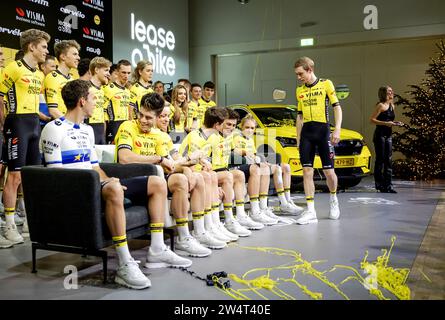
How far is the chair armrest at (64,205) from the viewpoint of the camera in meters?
2.82

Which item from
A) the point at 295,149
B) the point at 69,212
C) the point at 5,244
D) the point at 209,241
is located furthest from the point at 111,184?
the point at 295,149

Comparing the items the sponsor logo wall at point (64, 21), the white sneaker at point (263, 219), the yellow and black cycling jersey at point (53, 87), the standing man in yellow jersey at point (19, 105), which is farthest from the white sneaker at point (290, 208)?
the sponsor logo wall at point (64, 21)

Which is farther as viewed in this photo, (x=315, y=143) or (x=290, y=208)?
(x=290, y=208)

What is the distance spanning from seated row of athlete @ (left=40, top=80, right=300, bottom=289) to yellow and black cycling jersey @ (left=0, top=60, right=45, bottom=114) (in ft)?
3.63

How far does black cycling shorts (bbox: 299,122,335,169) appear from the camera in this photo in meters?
4.91

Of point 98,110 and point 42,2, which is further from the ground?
point 42,2

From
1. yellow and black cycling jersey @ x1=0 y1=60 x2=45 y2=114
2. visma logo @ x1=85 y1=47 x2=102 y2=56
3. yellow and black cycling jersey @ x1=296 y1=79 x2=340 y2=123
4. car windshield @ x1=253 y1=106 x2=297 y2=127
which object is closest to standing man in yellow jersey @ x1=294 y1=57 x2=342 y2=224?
yellow and black cycling jersey @ x1=296 y1=79 x2=340 y2=123

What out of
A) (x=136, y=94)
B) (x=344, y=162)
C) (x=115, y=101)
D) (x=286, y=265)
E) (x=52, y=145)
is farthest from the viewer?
(x=344, y=162)

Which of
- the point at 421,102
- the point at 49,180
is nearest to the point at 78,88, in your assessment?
the point at 49,180

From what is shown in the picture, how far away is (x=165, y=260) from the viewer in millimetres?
3166

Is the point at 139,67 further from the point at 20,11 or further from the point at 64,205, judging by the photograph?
the point at 64,205

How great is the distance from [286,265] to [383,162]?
4.24 meters

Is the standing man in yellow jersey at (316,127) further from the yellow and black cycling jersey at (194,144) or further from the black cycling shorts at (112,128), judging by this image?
the black cycling shorts at (112,128)

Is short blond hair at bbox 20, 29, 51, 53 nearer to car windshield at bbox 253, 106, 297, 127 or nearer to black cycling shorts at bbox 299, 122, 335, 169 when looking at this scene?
black cycling shorts at bbox 299, 122, 335, 169
